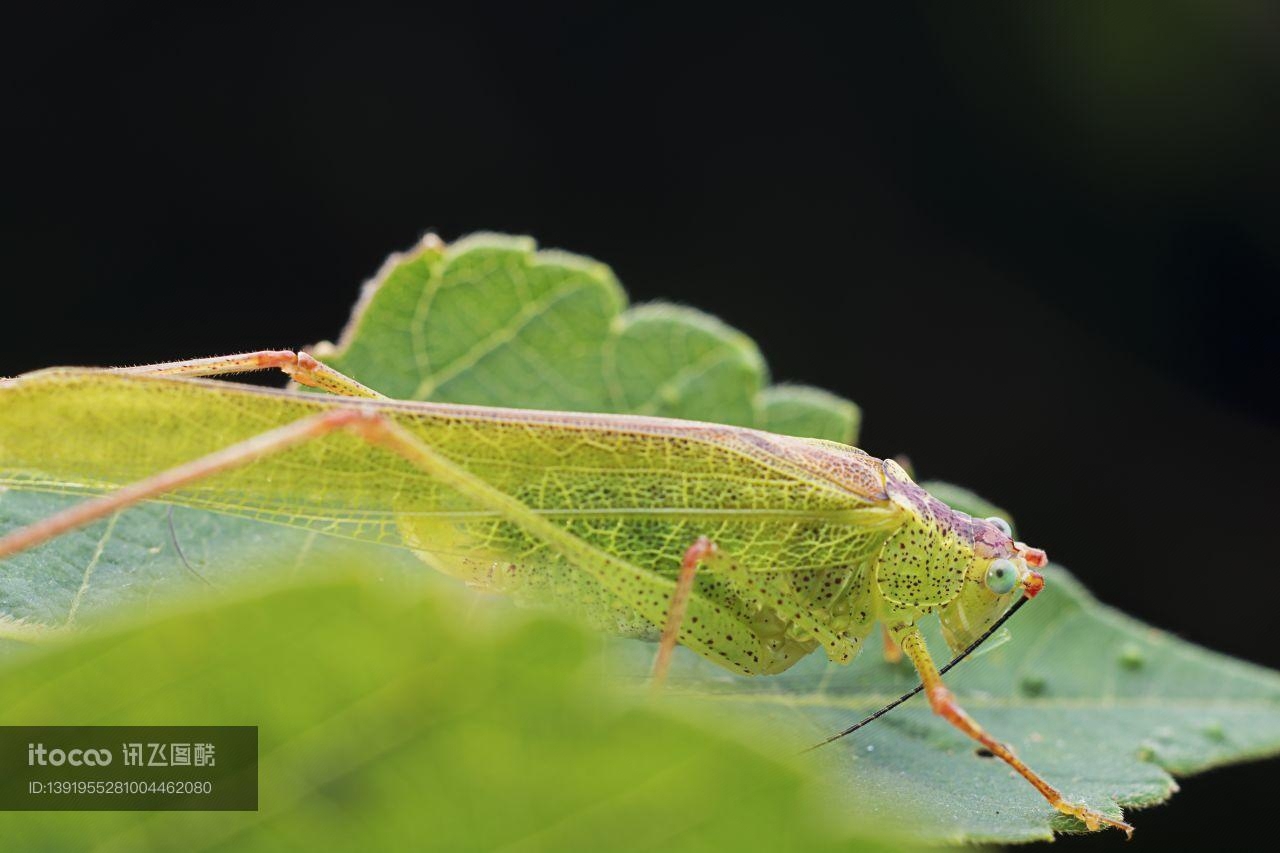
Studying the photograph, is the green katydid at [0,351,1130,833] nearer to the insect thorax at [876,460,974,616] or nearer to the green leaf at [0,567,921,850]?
the insect thorax at [876,460,974,616]

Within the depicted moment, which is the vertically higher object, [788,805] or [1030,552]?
[1030,552]

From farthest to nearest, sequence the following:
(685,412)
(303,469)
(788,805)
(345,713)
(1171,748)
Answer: (685,412)
(1171,748)
(303,469)
(345,713)
(788,805)

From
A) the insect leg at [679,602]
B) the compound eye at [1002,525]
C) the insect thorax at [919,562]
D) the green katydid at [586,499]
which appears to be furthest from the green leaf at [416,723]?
the compound eye at [1002,525]

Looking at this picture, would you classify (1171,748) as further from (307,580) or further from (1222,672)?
(307,580)

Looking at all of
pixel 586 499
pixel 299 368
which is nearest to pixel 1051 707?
pixel 586 499

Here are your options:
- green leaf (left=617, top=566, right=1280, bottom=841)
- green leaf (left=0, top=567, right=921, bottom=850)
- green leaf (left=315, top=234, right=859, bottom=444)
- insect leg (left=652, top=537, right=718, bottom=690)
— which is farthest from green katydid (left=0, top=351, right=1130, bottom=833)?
green leaf (left=0, top=567, right=921, bottom=850)

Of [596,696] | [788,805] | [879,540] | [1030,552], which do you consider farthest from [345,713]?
[1030,552]

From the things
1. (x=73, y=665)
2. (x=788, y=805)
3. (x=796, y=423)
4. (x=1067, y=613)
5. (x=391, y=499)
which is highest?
(x=796, y=423)

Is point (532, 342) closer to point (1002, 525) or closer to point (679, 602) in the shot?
point (679, 602)
